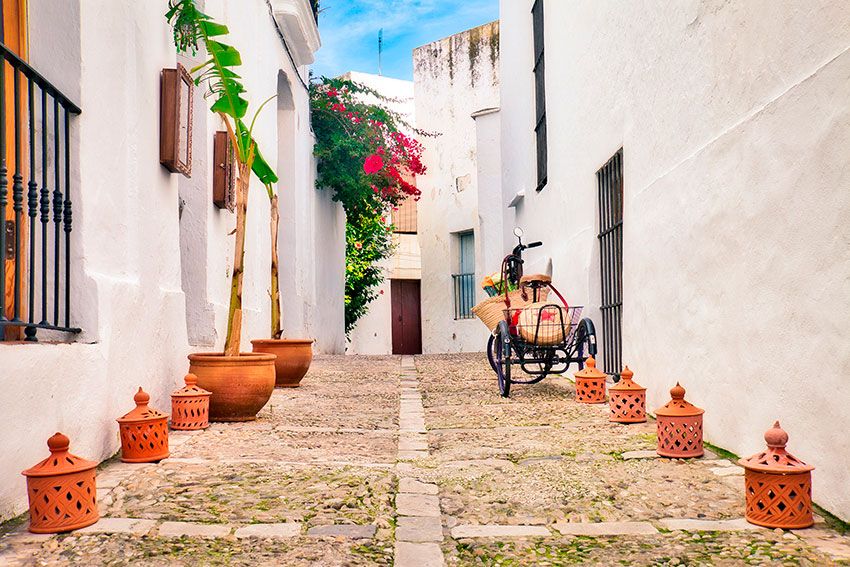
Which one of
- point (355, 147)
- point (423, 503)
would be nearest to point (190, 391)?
point (423, 503)

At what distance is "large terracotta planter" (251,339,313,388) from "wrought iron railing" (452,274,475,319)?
34.0 ft

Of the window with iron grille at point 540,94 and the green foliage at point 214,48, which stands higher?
the window with iron grille at point 540,94

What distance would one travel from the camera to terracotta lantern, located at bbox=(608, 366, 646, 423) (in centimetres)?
516

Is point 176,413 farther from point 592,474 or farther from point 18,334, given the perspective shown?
point 592,474

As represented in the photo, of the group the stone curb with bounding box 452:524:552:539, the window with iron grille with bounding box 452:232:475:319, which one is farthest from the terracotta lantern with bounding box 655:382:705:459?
the window with iron grille with bounding box 452:232:475:319

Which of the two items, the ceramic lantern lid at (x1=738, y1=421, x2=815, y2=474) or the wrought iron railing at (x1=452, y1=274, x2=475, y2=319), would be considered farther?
the wrought iron railing at (x1=452, y1=274, x2=475, y2=319)

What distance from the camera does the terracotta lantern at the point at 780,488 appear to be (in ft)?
9.42

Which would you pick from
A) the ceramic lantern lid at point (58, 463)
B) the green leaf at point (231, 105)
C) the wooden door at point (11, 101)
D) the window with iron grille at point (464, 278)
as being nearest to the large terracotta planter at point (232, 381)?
the wooden door at point (11, 101)

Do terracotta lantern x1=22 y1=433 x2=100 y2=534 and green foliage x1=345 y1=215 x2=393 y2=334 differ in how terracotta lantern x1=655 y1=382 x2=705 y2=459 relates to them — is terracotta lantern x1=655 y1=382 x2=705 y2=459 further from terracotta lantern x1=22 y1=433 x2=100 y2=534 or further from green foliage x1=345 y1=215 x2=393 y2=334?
green foliage x1=345 y1=215 x2=393 y2=334

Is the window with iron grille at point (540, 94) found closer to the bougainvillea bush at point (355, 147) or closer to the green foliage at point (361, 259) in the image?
the bougainvillea bush at point (355, 147)

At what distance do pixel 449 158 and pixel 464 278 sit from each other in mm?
2617

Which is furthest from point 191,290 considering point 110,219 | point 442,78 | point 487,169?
point 442,78

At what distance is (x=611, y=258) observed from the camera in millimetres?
7059

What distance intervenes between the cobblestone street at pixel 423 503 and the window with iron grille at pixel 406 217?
1504 centimetres
